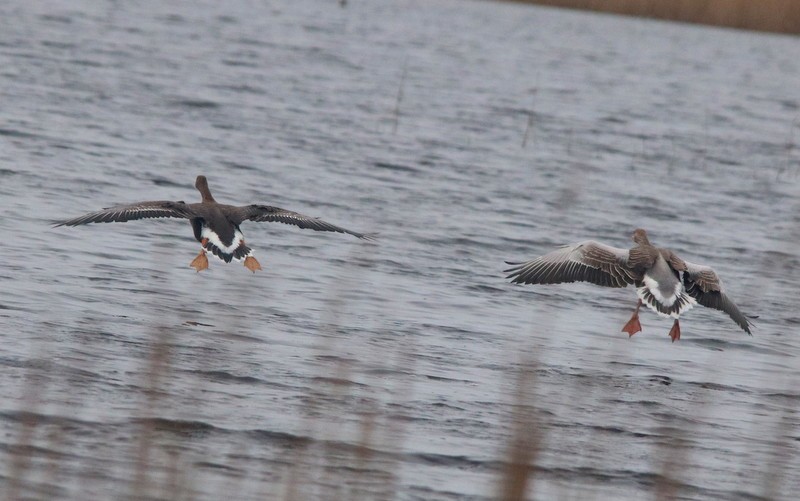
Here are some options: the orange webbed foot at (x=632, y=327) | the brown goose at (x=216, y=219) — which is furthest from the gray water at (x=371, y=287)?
the brown goose at (x=216, y=219)

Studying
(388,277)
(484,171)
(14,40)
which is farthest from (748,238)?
(14,40)

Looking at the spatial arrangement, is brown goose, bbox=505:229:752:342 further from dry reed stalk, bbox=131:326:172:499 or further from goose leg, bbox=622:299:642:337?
dry reed stalk, bbox=131:326:172:499

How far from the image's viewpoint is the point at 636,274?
10805mm

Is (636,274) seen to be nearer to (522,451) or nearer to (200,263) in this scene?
(200,263)

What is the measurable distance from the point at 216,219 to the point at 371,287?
155cm

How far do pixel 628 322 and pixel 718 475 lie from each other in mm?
3457

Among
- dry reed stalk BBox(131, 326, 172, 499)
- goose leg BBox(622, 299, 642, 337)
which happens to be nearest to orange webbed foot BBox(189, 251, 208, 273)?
goose leg BBox(622, 299, 642, 337)

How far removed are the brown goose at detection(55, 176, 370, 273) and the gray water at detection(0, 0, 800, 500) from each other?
34cm

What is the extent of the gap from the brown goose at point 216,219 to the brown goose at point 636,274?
1.48 metres

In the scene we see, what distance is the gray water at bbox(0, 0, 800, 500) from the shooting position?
700cm

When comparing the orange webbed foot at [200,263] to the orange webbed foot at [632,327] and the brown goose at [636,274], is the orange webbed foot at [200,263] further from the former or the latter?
the orange webbed foot at [632,327]

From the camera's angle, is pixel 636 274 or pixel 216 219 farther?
pixel 216 219

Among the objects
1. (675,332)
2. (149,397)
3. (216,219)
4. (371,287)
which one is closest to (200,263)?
(216,219)

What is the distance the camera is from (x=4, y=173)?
1512 cm
